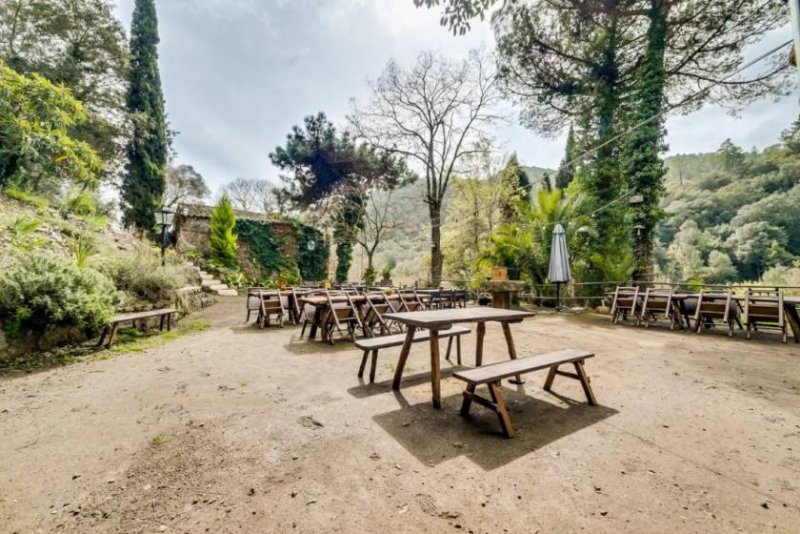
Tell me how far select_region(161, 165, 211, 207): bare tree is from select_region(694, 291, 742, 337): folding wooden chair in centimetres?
2961

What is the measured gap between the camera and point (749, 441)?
7.81 ft

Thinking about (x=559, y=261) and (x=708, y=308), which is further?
(x=559, y=261)

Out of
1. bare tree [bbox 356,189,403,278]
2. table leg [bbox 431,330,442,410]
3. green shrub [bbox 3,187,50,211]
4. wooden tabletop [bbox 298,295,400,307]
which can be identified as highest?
bare tree [bbox 356,189,403,278]

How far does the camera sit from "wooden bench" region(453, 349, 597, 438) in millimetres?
2461

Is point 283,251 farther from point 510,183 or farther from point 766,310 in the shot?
point 766,310

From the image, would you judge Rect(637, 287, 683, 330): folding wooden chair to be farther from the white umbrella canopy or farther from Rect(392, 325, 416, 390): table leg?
Rect(392, 325, 416, 390): table leg

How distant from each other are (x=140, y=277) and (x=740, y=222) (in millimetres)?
43580

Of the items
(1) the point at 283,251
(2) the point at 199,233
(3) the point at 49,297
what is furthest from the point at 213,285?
(3) the point at 49,297

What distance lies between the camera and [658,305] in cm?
711

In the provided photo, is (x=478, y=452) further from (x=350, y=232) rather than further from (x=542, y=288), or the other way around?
(x=350, y=232)

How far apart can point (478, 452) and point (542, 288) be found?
9.84 metres

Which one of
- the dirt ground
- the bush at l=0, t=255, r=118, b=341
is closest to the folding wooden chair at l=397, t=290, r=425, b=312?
the dirt ground

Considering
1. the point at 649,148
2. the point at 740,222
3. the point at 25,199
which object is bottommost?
the point at 25,199

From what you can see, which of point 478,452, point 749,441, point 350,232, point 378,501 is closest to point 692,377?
point 749,441
